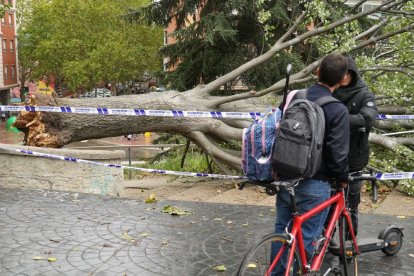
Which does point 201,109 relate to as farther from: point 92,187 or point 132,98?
point 92,187

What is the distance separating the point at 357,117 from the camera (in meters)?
4.36

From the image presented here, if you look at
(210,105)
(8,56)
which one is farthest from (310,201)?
(8,56)

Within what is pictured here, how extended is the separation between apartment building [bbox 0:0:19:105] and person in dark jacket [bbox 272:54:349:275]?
202 feet

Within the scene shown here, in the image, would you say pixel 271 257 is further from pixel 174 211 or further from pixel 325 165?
pixel 174 211

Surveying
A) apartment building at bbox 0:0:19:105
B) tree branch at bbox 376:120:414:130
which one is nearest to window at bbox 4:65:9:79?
apartment building at bbox 0:0:19:105

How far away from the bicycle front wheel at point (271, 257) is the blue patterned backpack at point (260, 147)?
41cm

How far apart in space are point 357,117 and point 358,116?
0.02 metres

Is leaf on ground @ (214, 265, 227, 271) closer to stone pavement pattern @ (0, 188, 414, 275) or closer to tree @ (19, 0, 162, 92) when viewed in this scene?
stone pavement pattern @ (0, 188, 414, 275)

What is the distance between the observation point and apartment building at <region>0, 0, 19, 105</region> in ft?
203

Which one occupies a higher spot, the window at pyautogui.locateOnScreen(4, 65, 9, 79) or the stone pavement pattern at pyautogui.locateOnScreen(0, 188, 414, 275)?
the window at pyautogui.locateOnScreen(4, 65, 9, 79)

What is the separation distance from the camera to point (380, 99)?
8.43 meters

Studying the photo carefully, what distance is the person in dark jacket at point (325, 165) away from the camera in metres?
3.47

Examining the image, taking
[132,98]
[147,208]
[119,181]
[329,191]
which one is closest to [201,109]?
[132,98]

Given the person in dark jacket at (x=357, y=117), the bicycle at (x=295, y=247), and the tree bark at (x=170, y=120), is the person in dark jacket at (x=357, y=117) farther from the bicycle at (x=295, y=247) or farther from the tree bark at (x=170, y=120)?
the tree bark at (x=170, y=120)
